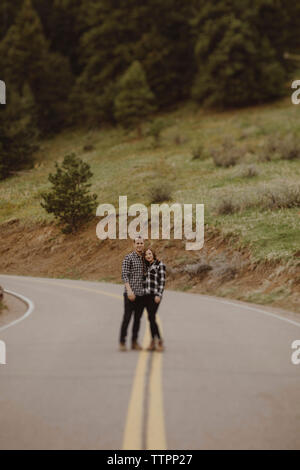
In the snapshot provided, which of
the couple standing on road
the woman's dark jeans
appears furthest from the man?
the woman's dark jeans

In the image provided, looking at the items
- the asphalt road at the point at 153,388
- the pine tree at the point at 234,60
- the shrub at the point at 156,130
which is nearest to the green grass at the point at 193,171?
the shrub at the point at 156,130

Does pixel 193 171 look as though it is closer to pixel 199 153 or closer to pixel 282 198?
pixel 199 153

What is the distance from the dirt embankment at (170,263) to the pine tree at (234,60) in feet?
111

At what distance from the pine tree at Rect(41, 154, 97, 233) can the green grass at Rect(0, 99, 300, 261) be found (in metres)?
3.33

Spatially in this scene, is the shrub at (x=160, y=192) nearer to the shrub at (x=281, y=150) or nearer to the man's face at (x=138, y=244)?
the shrub at (x=281, y=150)

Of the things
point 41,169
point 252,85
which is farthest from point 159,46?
point 41,169

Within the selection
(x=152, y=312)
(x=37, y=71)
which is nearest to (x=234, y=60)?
(x=37, y=71)

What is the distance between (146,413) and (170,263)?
1839 cm

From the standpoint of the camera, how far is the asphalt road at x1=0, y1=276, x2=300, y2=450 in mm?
4652

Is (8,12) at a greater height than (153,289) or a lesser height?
greater

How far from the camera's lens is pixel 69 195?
30.8 metres

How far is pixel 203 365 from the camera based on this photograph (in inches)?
288

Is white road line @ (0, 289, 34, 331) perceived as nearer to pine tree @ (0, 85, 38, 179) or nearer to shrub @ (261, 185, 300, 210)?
shrub @ (261, 185, 300, 210)

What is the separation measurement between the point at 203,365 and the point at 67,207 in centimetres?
2439
